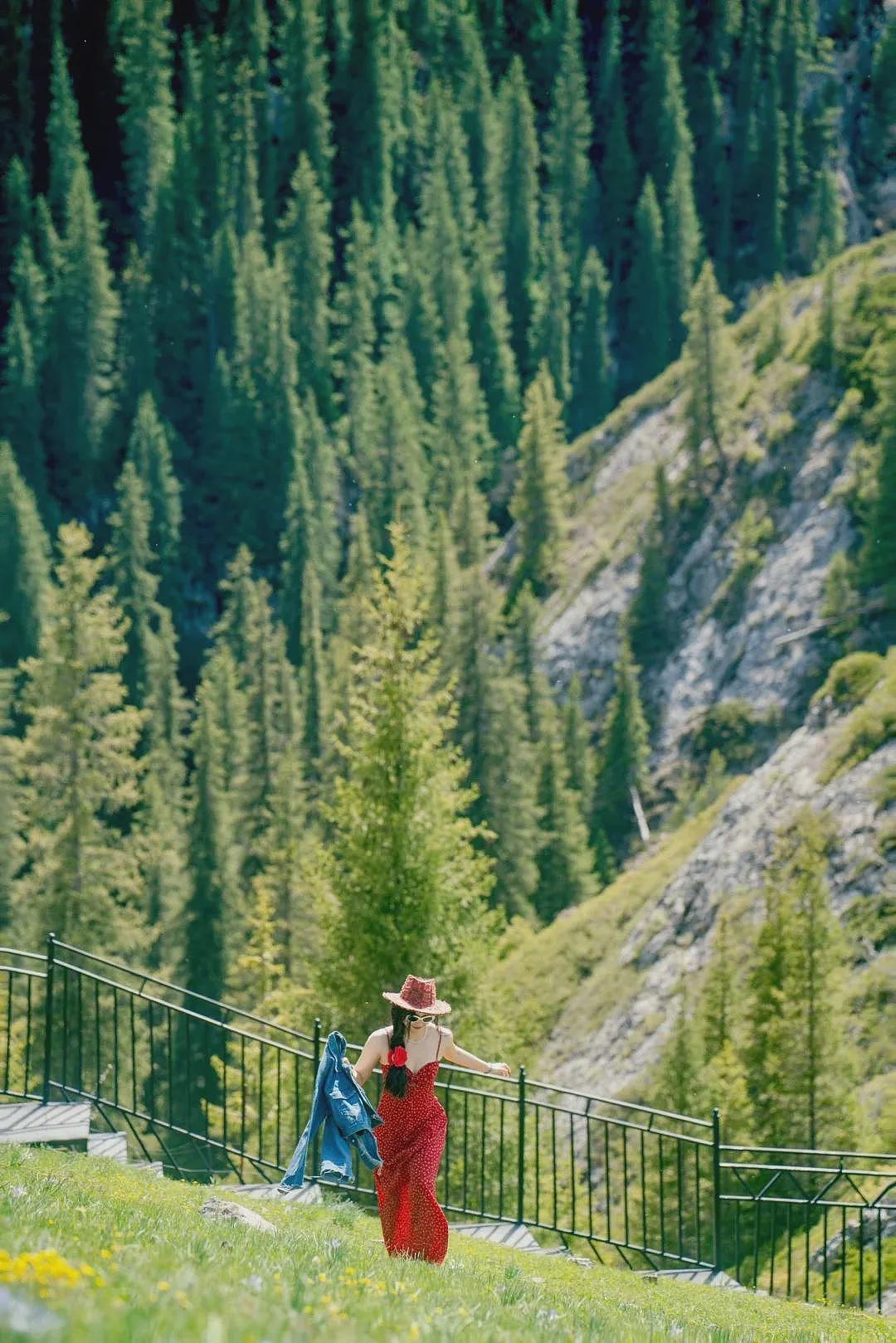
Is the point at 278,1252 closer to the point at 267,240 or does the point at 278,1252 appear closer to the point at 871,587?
the point at 871,587

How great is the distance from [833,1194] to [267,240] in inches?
4095

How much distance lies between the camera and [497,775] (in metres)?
52.2

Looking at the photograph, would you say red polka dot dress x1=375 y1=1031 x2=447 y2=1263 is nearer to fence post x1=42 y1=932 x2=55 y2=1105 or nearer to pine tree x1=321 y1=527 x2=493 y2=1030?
fence post x1=42 y1=932 x2=55 y2=1105

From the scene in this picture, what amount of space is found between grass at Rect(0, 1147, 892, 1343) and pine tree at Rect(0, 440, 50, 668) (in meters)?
73.0

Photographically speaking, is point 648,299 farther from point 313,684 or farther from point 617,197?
point 313,684

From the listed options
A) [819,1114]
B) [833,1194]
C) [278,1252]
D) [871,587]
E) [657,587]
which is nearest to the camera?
[278,1252]

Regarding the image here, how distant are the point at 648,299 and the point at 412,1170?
352 feet

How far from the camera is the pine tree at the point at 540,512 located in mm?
71000

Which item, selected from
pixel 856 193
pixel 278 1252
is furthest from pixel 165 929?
pixel 856 193

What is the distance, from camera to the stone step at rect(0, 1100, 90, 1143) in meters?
10.7

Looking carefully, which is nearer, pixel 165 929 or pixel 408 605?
pixel 408 605

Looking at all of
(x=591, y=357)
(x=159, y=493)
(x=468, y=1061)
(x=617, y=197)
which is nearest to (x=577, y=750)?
(x=159, y=493)

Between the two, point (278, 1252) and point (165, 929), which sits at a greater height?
point (278, 1252)

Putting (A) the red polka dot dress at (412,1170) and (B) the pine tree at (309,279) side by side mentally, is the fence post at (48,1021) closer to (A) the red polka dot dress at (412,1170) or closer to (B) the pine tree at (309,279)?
(A) the red polka dot dress at (412,1170)
